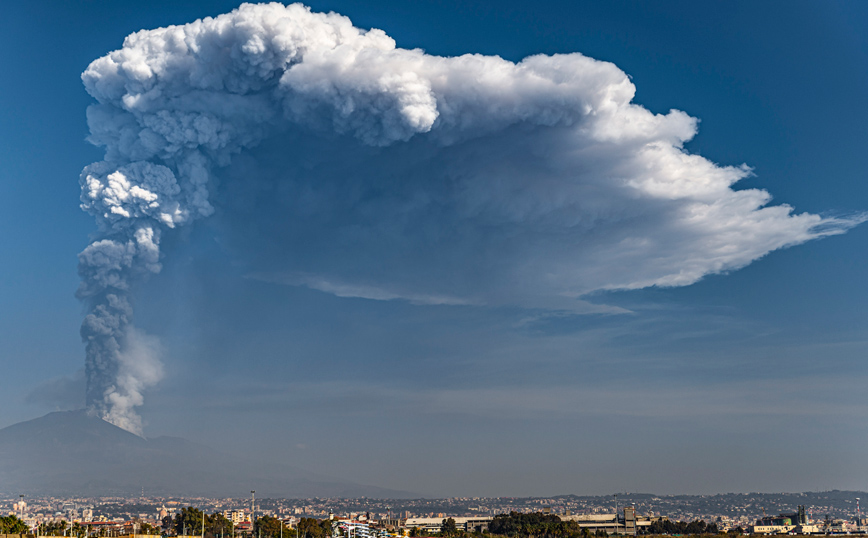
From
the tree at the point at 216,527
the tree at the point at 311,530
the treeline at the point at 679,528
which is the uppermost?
the tree at the point at 216,527

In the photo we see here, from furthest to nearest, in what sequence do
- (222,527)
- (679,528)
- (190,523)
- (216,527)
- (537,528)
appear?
(679,528), (537,528), (216,527), (222,527), (190,523)

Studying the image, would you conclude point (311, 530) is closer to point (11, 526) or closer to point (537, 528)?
point (537, 528)

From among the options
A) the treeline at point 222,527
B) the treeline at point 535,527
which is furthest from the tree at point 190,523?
the treeline at point 535,527

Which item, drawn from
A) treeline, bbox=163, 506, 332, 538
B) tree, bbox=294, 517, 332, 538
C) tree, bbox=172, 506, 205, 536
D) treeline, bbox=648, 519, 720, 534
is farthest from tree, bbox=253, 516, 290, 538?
treeline, bbox=648, 519, 720, 534

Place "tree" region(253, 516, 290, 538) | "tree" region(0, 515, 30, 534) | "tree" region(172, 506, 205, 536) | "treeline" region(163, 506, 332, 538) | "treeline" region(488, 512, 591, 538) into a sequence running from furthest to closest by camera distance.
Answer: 1. "treeline" region(488, 512, 591, 538)
2. "tree" region(253, 516, 290, 538)
3. "treeline" region(163, 506, 332, 538)
4. "tree" region(172, 506, 205, 536)
5. "tree" region(0, 515, 30, 534)

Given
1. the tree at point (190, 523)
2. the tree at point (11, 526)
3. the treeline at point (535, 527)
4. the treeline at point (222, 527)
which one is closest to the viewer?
the tree at point (11, 526)

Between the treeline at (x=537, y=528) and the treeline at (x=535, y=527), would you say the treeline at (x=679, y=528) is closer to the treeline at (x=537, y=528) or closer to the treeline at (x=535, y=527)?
the treeline at (x=537, y=528)

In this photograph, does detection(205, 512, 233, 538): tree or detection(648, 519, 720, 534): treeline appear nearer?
detection(205, 512, 233, 538): tree

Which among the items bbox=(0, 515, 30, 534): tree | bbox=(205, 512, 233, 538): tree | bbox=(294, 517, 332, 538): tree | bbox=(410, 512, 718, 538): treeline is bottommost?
bbox=(410, 512, 718, 538): treeline

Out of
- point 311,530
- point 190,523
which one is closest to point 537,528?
point 311,530

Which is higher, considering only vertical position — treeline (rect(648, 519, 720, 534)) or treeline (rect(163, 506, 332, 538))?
treeline (rect(163, 506, 332, 538))

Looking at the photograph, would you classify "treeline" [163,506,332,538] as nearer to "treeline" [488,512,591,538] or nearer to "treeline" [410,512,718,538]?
"treeline" [410,512,718,538]

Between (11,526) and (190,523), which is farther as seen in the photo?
(190,523)
